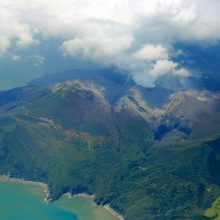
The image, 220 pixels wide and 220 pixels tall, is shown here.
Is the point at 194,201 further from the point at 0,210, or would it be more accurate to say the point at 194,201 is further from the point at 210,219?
the point at 0,210

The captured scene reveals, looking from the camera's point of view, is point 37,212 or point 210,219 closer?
point 210,219

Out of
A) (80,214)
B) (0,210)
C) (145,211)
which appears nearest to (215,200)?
(145,211)

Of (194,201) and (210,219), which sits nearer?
(210,219)

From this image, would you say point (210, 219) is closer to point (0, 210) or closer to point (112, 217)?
point (112, 217)

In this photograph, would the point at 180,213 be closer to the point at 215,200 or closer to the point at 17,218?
the point at 215,200

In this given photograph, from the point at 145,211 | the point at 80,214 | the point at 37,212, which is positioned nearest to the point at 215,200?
the point at 145,211

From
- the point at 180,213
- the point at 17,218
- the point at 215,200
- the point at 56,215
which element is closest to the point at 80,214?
the point at 56,215

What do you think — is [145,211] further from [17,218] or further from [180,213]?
[17,218]
